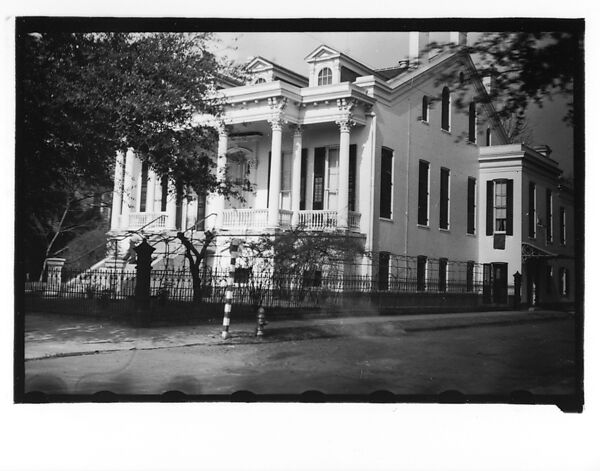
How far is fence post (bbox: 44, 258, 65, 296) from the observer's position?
6.85 meters

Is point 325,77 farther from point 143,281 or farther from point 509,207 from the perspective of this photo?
point 143,281

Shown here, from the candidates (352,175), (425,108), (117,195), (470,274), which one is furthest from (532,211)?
(117,195)

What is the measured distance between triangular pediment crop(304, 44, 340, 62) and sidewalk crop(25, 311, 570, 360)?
2933 millimetres

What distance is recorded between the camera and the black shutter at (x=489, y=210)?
724cm

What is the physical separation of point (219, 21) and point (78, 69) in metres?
1.78

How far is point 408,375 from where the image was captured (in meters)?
6.59

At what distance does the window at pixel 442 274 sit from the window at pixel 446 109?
155cm

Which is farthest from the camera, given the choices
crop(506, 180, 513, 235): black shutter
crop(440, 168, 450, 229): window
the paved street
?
crop(506, 180, 513, 235): black shutter

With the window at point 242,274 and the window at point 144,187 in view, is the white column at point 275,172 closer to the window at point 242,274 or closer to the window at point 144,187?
the window at point 242,274

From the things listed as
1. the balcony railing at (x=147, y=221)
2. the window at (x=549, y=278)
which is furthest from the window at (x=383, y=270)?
the balcony railing at (x=147, y=221)

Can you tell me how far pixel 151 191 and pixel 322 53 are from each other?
2.52m

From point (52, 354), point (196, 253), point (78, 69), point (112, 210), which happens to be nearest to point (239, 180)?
point (196, 253)

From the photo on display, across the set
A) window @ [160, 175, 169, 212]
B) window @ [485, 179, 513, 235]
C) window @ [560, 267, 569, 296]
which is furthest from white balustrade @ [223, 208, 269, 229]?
window @ [560, 267, 569, 296]

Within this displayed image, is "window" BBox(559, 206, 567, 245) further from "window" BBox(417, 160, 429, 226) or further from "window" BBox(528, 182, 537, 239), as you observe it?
"window" BBox(417, 160, 429, 226)
